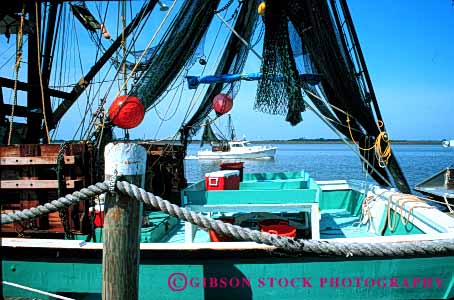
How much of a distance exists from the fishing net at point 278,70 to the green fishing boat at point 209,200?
0.02 m

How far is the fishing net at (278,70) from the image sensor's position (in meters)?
5.41

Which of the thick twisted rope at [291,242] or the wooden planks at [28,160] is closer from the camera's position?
the thick twisted rope at [291,242]

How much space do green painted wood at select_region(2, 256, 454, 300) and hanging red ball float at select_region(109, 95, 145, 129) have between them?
84.3 inches

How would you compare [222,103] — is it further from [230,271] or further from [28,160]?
[230,271]

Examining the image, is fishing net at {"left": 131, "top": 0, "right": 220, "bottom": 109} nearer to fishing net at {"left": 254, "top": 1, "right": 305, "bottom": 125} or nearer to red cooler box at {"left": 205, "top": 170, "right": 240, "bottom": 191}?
fishing net at {"left": 254, "top": 1, "right": 305, "bottom": 125}

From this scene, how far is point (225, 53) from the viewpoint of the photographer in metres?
7.71

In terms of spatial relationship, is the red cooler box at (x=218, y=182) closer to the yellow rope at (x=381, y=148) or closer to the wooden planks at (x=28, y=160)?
the yellow rope at (x=381, y=148)

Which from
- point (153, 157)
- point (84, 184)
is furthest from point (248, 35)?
point (84, 184)

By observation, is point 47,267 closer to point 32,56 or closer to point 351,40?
point 351,40

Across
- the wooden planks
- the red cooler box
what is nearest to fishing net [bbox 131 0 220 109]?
the wooden planks

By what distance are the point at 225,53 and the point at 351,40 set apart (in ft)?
8.43

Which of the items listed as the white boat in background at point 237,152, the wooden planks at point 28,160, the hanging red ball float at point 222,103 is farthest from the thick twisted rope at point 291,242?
the white boat in background at point 237,152

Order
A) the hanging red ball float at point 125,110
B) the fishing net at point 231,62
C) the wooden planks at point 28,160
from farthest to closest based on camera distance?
the fishing net at point 231,62 → the hanging red ball float at point 125,110 → the wooden planks at point 28,160

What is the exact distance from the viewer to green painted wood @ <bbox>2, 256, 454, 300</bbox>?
→ 3.55 m
